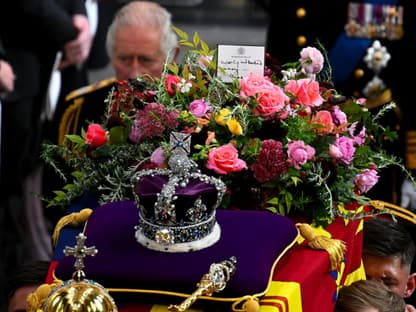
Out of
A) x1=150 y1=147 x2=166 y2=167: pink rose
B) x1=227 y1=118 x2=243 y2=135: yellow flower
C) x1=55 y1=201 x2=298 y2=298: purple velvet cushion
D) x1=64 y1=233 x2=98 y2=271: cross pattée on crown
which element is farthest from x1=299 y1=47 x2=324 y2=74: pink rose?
x1=64 y1=233 x2=98 y2=271: cross pattée on crown

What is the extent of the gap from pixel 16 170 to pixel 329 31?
1.27m

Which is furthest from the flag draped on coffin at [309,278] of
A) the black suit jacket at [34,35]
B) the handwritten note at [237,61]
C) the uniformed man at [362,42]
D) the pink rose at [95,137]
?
the black suit jacket at [34,35]

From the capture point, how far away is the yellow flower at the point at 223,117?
2.86 m

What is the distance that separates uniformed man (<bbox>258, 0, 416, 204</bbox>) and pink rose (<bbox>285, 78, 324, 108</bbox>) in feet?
6.47

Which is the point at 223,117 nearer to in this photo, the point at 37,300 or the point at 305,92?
the point at 305,92

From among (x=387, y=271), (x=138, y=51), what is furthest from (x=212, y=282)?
(x=138, y=51)

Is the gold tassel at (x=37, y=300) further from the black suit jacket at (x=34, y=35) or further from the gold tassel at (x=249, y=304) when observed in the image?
the black suit jacket at (x=34, y=35)

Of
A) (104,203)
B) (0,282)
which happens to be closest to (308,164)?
(104,203)

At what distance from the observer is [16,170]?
17.4 ft

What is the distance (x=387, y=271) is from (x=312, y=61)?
529 millimetres

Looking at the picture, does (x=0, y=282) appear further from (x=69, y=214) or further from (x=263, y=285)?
(x=263, y=285)

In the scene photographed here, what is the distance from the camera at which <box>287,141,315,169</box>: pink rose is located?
2834 millimetres

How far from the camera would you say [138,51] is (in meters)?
4.39

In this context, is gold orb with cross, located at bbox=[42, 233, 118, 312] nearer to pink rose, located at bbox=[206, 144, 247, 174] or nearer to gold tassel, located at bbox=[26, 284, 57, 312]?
gold tassel, located at bbox=[26, 284, 57, 312]
